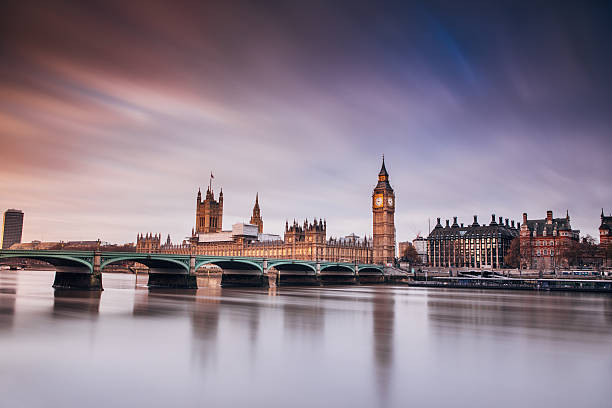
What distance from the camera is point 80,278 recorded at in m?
50.2

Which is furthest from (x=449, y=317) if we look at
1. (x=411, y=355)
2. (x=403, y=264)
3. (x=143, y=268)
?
(x=143, y=268)

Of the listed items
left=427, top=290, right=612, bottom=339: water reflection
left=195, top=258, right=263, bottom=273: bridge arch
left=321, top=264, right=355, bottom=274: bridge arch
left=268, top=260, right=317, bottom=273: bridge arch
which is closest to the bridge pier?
left=195, top=258, right=263, bottom=273: bridge arch

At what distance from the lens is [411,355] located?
17812 millimetres

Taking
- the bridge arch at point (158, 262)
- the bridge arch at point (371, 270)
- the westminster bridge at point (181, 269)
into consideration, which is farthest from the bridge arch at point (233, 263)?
the bridge arch at point (371, 270)

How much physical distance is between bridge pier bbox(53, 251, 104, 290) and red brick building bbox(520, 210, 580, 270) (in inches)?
3156

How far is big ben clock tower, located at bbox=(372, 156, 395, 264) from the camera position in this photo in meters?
118

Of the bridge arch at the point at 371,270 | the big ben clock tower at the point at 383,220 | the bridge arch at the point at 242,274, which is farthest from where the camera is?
the big ben clock tower at the point at 383,220

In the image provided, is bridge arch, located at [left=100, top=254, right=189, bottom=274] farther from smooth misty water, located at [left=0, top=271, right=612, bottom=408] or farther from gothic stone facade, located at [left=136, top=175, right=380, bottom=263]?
gothic stone facade, located at [left=136, top=175, right=380, bottom=263]

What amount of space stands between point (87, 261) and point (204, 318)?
25200 mm

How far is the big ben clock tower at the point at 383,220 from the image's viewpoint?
11800cm

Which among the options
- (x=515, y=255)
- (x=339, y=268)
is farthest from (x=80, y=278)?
(x=515, y=255)

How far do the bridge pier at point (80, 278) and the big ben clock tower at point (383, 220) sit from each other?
252 feet

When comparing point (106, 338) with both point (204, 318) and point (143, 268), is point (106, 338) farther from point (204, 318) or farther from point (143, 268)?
point (143, 268)

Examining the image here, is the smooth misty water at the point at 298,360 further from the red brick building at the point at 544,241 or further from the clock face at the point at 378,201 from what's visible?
the clock face at the point at 378,201
